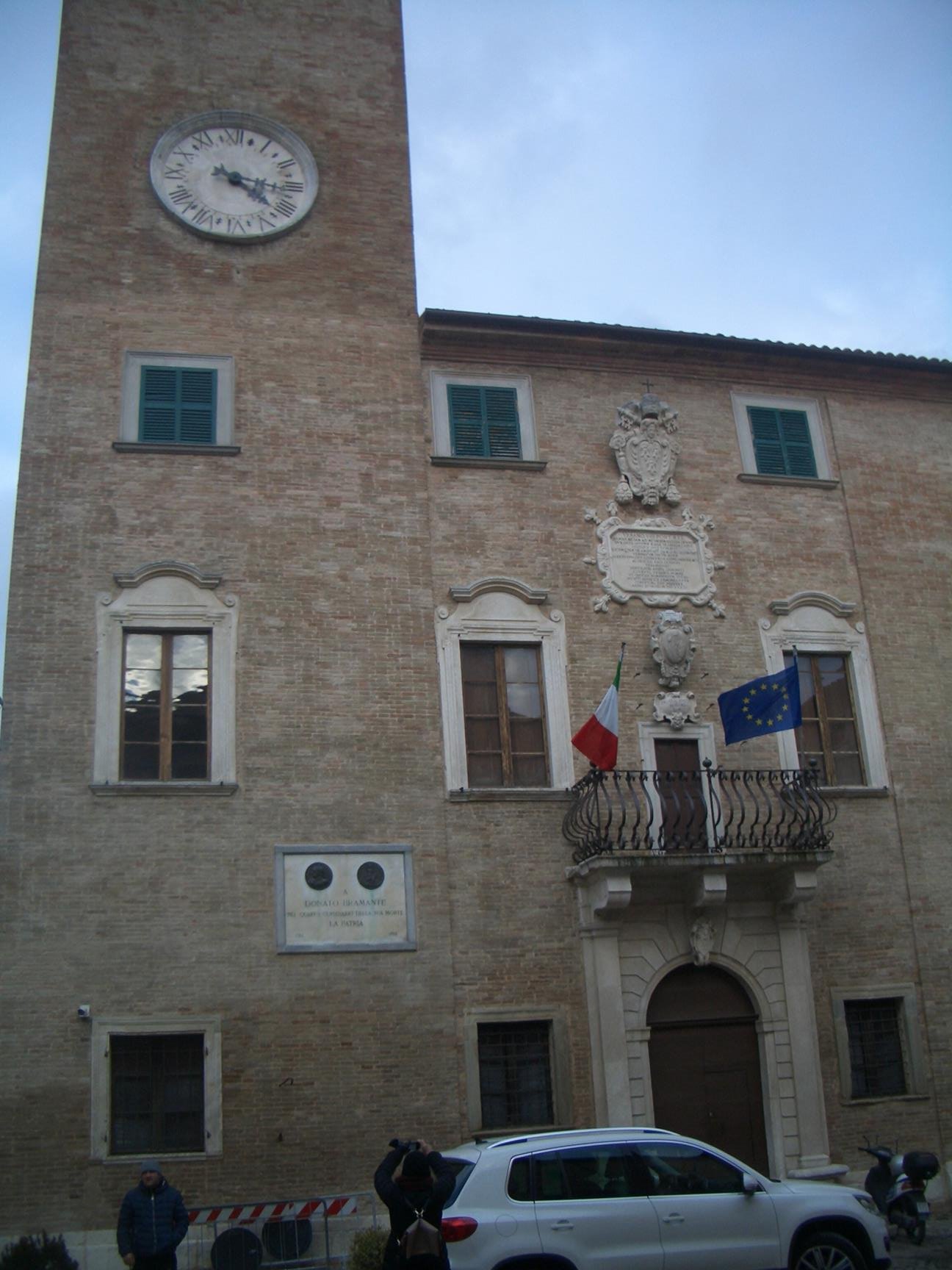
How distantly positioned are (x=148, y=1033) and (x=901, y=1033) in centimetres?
859

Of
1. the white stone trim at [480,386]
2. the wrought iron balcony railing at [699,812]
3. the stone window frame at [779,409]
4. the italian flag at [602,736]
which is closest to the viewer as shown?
the italian flag at [602,736]

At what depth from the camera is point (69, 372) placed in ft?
49.1

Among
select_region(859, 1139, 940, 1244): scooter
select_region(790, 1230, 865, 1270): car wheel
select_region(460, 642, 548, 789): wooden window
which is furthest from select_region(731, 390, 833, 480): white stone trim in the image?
select_region(790, 1230, 865, 1270): car wheel

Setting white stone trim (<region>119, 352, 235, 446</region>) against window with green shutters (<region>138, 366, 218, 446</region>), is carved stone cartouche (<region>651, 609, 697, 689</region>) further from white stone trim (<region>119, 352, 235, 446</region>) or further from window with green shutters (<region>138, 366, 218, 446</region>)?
window with green shutters (<region>138, 366, 218, 446</region>)

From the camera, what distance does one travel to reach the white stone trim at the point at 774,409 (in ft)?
55.4

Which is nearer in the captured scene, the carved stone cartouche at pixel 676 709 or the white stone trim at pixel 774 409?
the carved stone cartouche at pixel 676 709

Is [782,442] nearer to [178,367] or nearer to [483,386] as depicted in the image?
[483,386]

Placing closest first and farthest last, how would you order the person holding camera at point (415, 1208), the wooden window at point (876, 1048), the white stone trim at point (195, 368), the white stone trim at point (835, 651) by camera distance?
the person holding camera at point (415, 1208)
the wooden window at point (876, 1048)
the white stone trim at point (195, 368)
the white stone trim at point (835, 651)

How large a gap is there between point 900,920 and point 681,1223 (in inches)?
276

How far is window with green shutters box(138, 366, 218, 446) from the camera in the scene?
15.0m

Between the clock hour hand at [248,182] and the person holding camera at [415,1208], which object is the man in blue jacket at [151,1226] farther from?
the clock hour hand at [248,182]

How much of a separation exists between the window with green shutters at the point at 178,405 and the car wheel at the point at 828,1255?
10504mm

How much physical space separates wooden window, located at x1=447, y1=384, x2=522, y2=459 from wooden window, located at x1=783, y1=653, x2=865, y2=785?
177 inches

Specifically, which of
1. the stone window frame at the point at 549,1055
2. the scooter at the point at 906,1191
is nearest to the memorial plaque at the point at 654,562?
the stone window frame at the point at 549,1055
